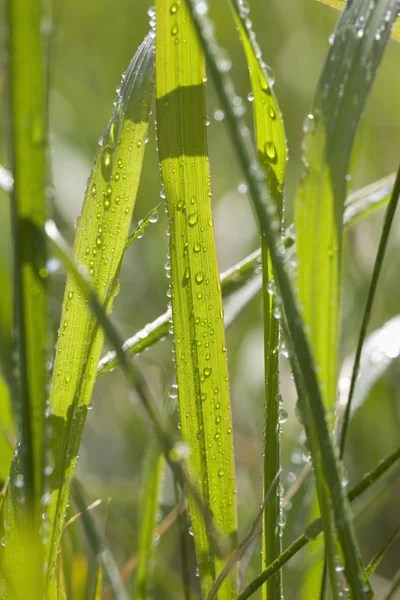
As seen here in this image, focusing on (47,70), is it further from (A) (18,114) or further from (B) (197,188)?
(B) (197,188)

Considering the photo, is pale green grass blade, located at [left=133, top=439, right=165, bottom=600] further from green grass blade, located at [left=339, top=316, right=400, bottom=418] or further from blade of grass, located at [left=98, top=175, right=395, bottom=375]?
green grass blade, located at [left=339, top=316, right=400, bottom=418]

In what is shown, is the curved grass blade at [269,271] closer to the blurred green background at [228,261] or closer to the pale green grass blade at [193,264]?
the pale green grass blade at [193,264]

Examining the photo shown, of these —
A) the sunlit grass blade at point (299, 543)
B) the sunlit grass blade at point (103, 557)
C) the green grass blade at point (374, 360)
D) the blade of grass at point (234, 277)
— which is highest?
the blade of grass at point (234, 277)

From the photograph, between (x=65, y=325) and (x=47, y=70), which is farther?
(x=65, y=325)

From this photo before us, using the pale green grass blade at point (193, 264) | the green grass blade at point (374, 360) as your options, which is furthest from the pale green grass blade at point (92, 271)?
the green grass blade at point (374, 360)

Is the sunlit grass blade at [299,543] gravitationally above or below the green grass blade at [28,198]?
below

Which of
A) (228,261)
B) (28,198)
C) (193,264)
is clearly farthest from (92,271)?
(228,261)

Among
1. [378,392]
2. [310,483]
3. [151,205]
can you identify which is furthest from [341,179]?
[151,205]
